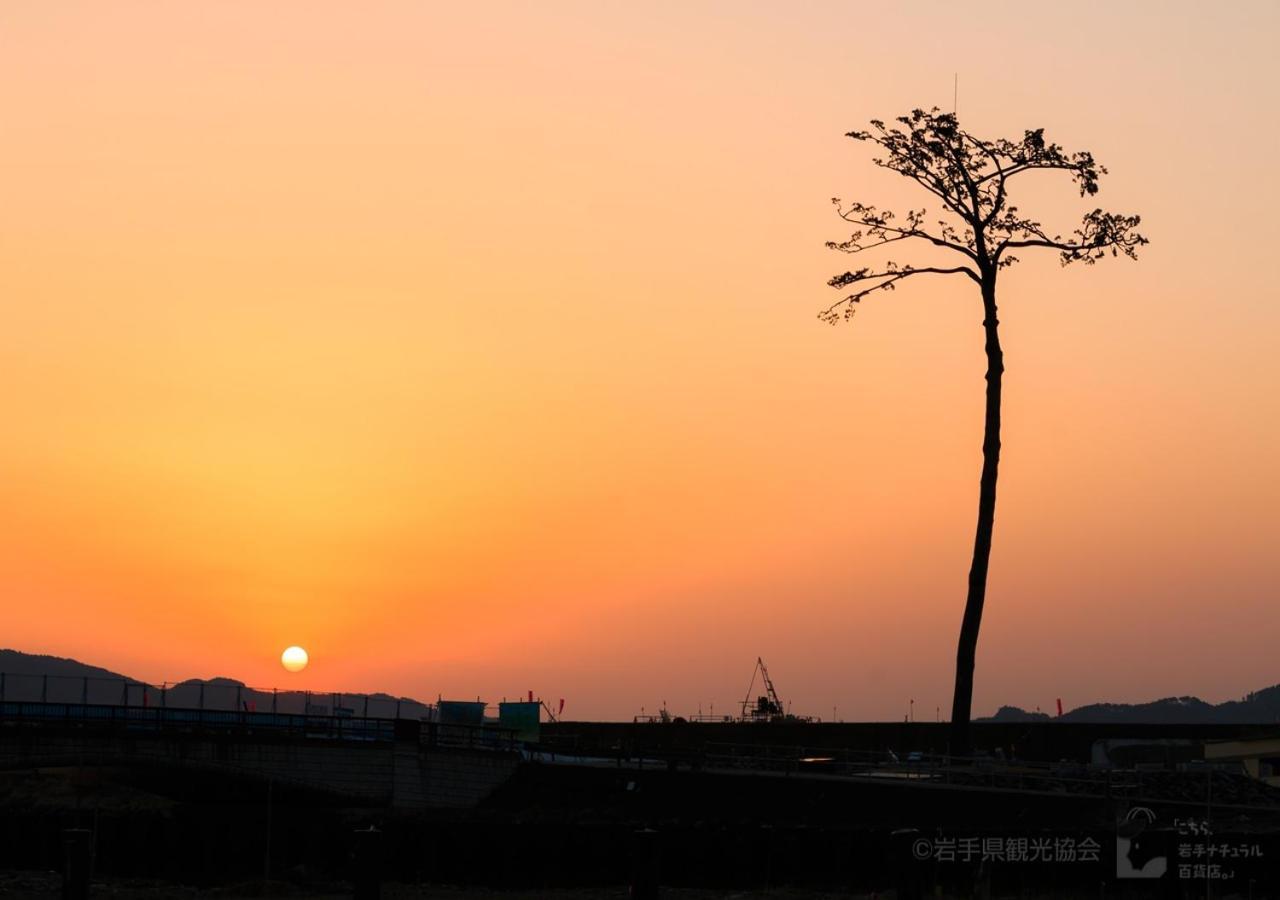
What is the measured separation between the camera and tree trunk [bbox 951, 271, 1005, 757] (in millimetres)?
60438

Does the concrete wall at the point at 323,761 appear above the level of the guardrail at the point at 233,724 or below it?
below

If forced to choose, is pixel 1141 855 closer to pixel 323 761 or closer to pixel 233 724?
pixel 323 761

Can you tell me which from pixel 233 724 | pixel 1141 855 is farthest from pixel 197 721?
pixel 1141 855

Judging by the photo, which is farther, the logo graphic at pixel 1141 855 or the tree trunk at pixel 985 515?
the tree trunk at pixel 985 515

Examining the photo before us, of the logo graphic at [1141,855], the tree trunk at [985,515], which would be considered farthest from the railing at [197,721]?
the logo graphic at [1141,855]

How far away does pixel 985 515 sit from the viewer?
2378 inches

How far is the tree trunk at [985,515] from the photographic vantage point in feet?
198

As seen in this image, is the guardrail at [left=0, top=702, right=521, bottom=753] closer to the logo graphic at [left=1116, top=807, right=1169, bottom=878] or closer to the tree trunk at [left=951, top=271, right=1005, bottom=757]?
the tree trunk at [left=951, top=271, right=1005, bottom=757]

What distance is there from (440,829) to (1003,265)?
29.3 metres

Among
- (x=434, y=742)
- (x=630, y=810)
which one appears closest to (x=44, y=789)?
(x=434, y=742)

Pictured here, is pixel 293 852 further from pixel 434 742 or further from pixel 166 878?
pixel 434 742

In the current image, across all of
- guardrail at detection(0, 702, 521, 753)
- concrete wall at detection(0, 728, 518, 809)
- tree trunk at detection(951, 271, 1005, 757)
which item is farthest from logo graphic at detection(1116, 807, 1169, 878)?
guardrail at detection(0, 702, 521, 753)

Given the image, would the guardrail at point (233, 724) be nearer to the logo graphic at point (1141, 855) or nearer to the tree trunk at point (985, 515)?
the tree trunk at point (985, 515)

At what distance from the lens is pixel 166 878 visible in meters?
45.4
